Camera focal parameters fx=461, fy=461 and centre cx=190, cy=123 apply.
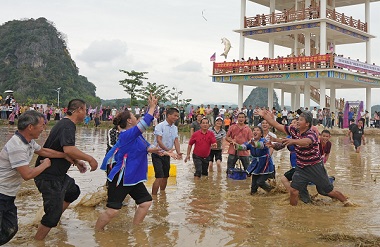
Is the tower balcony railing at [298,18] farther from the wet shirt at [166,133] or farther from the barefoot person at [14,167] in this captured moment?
the barefoot person at [14,167]

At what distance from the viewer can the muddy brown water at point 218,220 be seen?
529 cm

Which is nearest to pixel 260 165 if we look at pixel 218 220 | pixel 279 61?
pixel 218 220

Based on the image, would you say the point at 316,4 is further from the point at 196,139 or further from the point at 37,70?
the point at 37,70

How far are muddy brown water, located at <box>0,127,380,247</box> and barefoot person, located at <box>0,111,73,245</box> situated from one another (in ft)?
2.66

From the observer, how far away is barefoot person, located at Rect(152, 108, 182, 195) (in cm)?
785

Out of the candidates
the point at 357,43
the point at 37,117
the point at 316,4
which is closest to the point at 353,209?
the point at 37,117

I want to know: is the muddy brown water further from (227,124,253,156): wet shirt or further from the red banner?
the red banner

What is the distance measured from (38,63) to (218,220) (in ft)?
247

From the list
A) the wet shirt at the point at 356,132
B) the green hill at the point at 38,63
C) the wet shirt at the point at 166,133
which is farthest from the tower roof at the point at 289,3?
the green hill at the point at 38,63

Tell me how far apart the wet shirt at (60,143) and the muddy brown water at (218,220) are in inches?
31.8

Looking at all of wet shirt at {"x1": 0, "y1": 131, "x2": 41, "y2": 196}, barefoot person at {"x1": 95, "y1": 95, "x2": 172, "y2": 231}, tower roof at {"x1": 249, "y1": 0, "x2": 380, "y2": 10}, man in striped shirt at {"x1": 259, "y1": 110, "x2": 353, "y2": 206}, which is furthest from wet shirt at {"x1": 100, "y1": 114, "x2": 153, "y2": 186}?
tower roof at {"x1": 249, "y1": 0, "x2": 380, "y2": 10}

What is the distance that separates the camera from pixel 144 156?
Result: 18.5 feet

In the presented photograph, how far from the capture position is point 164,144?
822cm

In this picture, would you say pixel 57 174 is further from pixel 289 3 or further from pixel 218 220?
pixel 289 3
